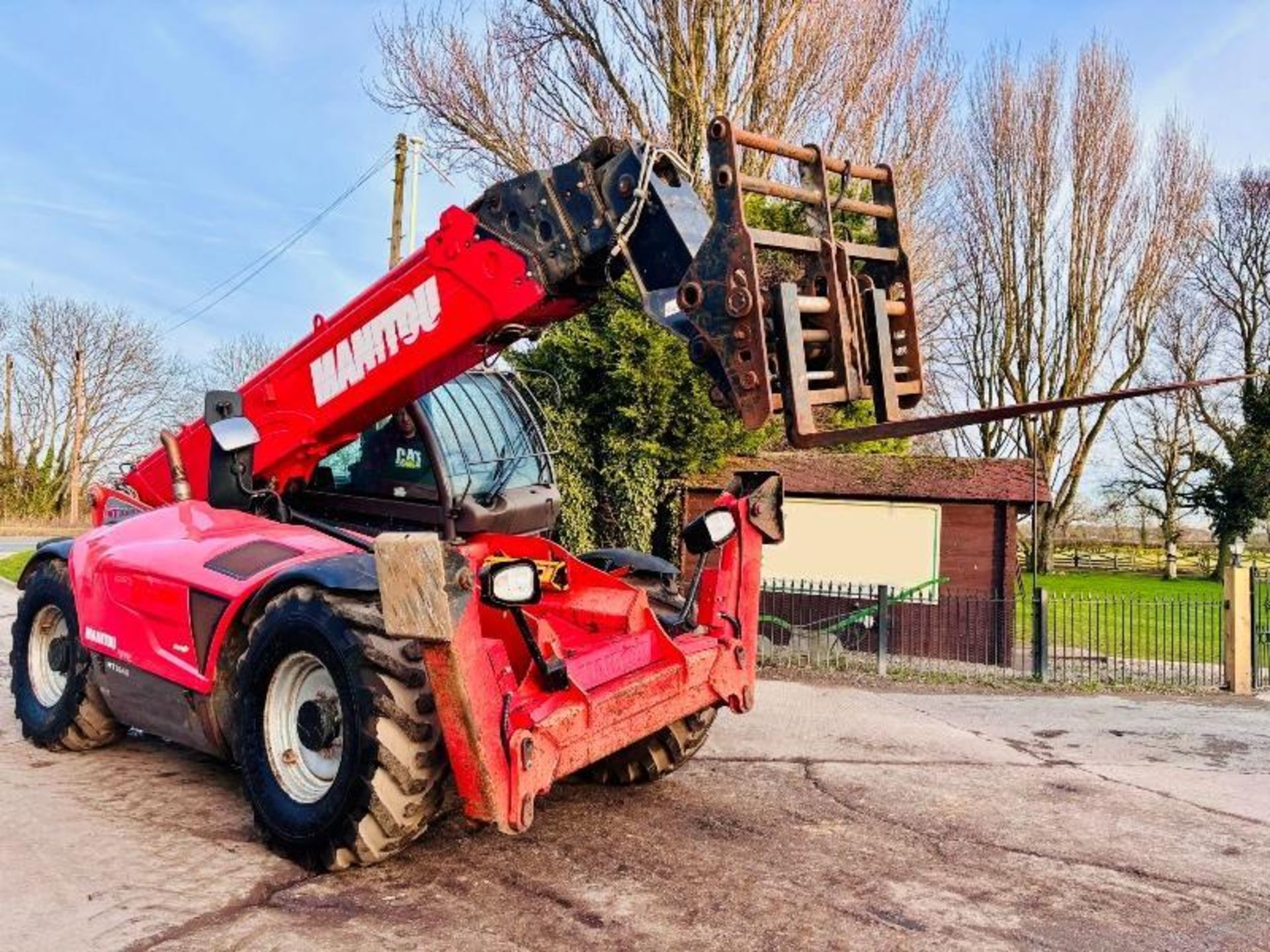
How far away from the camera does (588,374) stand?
13.5 meters

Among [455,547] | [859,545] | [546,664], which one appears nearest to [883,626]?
[859,545]

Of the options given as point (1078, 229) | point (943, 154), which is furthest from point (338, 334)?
point (1078, 229)

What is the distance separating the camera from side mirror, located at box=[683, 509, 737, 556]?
15.8 feet

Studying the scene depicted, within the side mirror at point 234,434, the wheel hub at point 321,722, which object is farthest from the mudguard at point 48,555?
the wheel hub at point 321,722

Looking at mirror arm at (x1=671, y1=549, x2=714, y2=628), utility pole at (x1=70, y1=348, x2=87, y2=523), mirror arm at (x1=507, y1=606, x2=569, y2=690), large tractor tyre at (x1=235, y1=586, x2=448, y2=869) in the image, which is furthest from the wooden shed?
utility pole at (x1=70, y1=348, x2=87, y2=523)

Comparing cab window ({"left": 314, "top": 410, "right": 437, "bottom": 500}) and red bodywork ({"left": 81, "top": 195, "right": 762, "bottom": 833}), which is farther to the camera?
cab window ({"left": 314, "top": 410, "right": 437, "bottom": 500})

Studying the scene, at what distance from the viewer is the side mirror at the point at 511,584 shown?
3.62m

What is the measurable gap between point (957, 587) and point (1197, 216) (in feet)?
71.0

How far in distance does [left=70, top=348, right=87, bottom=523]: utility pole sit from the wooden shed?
116 feet

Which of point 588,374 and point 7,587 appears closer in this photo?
point 588,374

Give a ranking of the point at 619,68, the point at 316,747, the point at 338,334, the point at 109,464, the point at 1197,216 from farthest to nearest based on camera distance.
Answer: the point at 109,464
the point at 1197,216
the point at 619,68
the point at 338,334
the point at 316,747

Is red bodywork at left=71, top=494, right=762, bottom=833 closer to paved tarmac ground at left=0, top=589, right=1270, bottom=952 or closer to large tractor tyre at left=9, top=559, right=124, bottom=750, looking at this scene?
large tractor tyre at left=9, top=559, right=124, bottom=750

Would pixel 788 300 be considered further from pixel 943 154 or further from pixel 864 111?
pixel 943 154

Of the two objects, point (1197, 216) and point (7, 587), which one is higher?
point (1197, 216)
